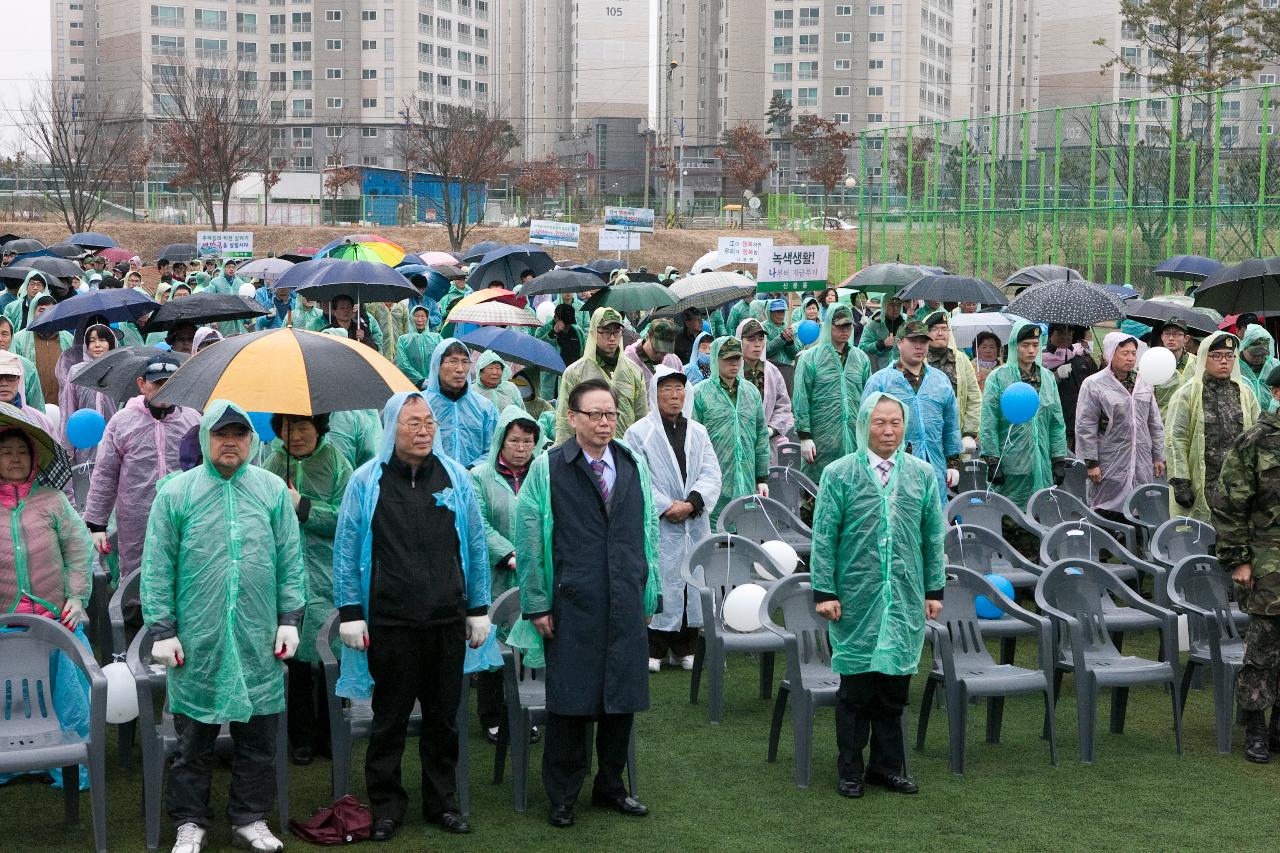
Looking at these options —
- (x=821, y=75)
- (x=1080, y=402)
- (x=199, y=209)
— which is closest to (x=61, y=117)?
(x=199, y=209)

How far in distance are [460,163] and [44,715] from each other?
4939 centimetres

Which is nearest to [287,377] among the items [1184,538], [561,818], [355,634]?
[355,634]

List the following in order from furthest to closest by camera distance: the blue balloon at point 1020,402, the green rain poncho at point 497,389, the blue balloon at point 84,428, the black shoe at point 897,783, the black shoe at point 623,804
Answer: the blue balloon at point 1020,402, the green rain poncho at point 497,389, the blue balloon at point 84,428, the black shoe at point 897,783, the black shoe at point 623,804

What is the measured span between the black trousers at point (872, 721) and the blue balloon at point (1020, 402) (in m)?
4.15

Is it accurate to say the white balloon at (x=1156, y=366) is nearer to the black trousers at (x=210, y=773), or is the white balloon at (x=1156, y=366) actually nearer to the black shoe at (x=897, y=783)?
the black shoe at (x=897, y=783)

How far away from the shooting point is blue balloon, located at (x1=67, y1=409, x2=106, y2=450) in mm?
9133

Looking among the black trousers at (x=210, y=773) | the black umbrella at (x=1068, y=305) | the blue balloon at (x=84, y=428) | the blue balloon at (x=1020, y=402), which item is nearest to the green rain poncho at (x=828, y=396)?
the black umbrella at (x=1068, y=305)


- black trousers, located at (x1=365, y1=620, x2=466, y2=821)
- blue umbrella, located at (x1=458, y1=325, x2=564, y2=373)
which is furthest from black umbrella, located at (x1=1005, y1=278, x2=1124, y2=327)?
black trousers, located at (x1=365, y1=620, x2=466, y2=821)

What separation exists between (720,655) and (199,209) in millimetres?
52591

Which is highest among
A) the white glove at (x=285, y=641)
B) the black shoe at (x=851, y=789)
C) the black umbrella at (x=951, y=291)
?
the black umbrella at (x=951, y=291)

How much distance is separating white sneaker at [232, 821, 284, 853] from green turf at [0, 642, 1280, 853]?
0.11 metres

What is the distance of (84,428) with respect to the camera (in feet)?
30.0

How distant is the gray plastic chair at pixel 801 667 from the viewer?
6.61 metres

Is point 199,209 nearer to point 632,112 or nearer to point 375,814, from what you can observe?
point 632,112
